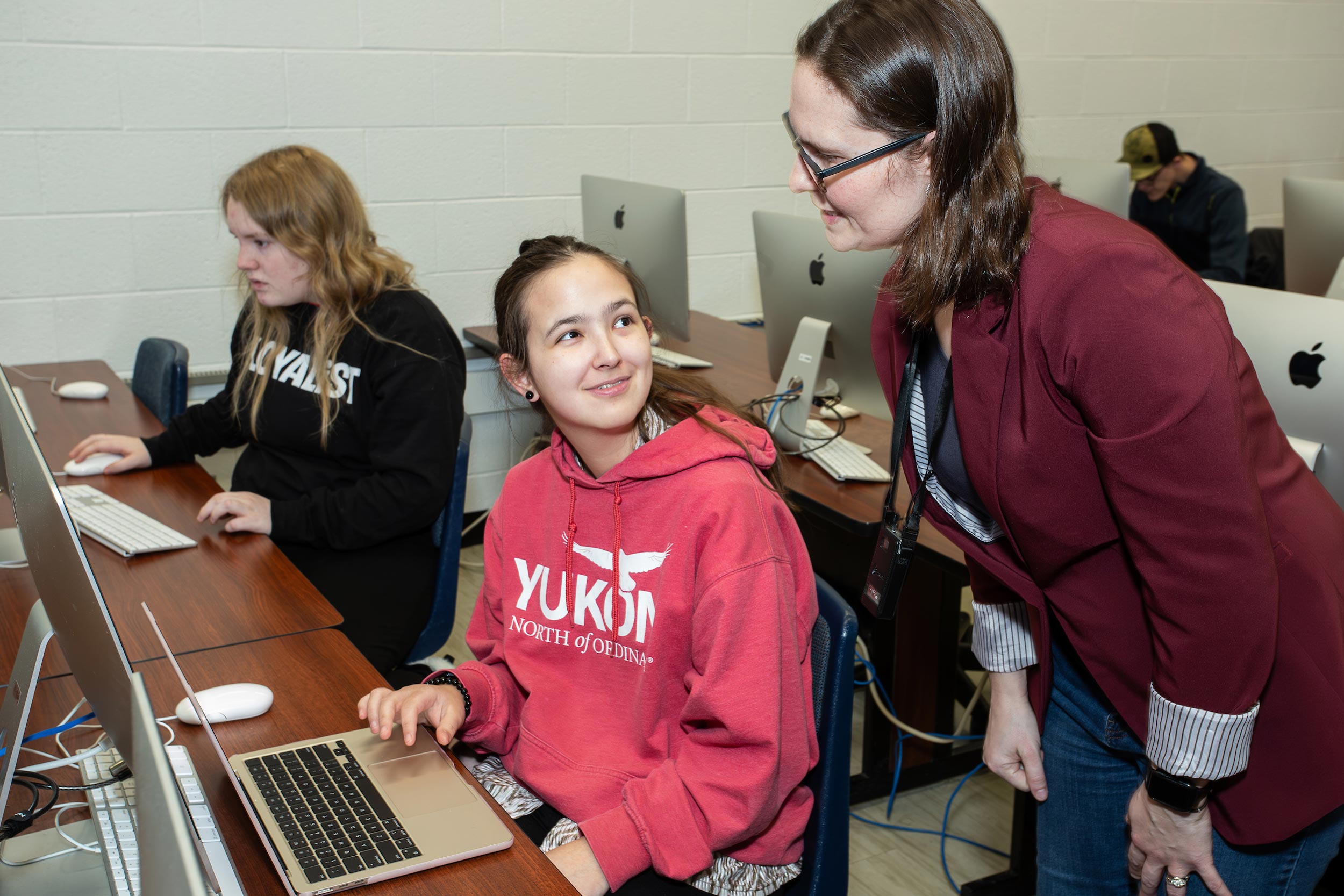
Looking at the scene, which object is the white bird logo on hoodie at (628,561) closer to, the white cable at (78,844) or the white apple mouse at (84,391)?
the white cable at (78,844)

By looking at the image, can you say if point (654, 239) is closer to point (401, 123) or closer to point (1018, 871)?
point (401, 123)

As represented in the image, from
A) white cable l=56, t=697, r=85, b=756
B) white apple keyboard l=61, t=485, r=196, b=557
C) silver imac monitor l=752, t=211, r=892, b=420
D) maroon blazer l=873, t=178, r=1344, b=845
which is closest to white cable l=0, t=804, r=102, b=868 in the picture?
white cable l=56, t=697, r=85, b=756

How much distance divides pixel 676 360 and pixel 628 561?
1.64 meters

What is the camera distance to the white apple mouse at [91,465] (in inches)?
79.2

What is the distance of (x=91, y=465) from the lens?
203 cm

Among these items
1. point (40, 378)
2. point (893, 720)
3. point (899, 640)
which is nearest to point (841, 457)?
point (899, 640)

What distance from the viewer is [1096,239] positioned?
87cm

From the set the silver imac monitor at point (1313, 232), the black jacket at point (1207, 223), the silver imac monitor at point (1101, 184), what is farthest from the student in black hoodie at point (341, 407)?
the black jacket at point (1207, 223)

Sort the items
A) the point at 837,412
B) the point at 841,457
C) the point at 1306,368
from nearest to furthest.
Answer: the point at 1306,368
the point at 841,457
the point at 837,412

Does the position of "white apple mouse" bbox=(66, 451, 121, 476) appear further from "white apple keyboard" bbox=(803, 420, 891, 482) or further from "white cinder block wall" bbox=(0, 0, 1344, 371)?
"white apple keyboard" bbox=(803, 420, 891, 482)

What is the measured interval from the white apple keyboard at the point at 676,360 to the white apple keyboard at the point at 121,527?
4.27ft

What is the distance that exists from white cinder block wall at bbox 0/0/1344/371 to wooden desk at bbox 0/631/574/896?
1862mm

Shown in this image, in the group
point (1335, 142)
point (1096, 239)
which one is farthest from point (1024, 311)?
point (1335, 142)

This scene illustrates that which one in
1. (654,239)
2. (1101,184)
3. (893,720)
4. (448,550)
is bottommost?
(893,720)
